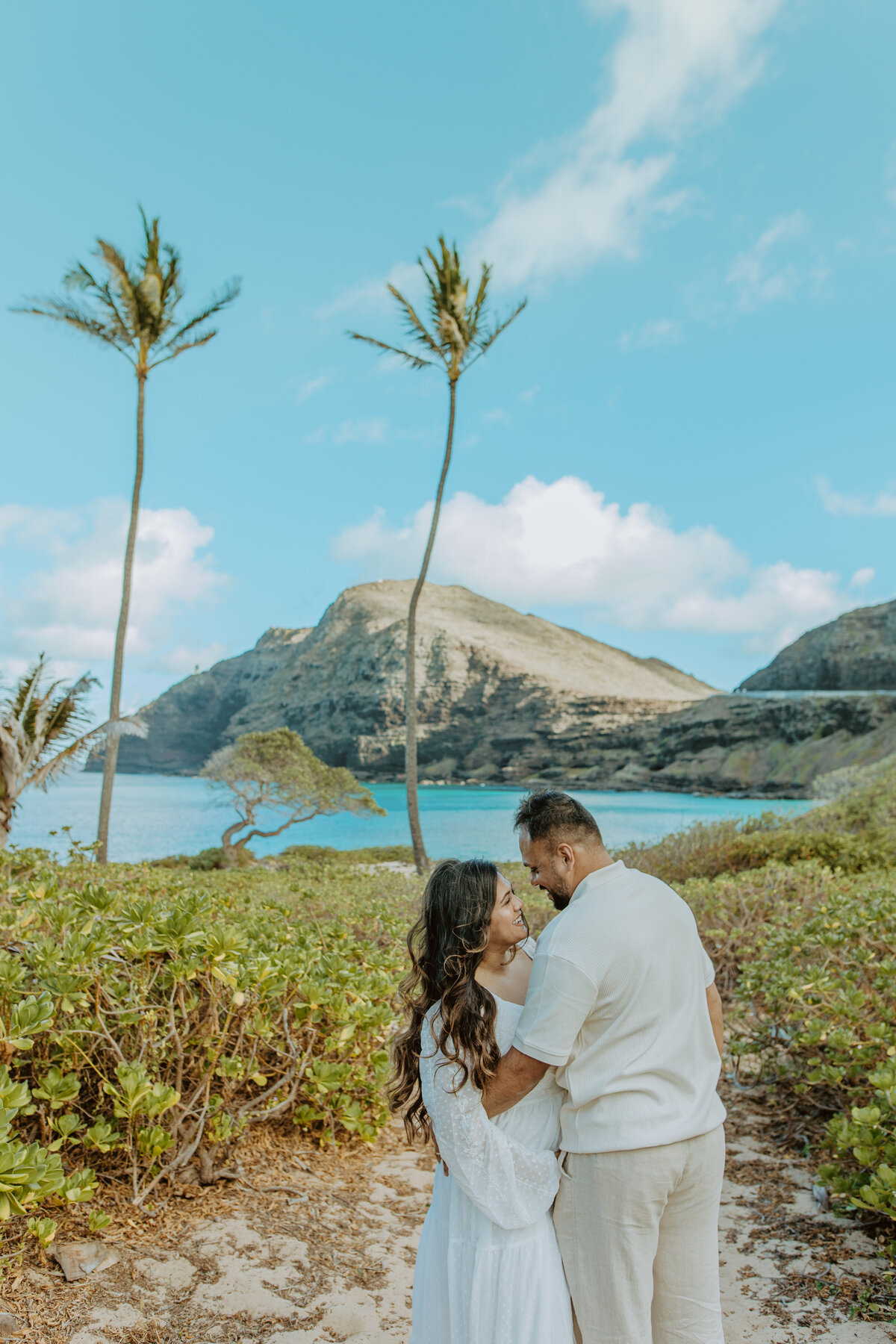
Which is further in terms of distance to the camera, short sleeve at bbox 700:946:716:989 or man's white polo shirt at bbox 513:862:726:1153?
short sleeve at bbox 700:946:716:989

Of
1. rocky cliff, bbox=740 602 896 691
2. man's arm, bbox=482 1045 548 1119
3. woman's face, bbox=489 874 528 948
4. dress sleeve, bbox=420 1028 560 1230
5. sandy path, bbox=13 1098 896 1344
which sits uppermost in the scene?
rocky cliff, bbox=740 602 896 691

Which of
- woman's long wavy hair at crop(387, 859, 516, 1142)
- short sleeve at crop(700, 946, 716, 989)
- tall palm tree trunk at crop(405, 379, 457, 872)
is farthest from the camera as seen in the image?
tall palm tree trunk at crop(405, 379, 457, 872)

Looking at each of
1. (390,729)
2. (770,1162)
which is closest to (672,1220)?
(770,1162)

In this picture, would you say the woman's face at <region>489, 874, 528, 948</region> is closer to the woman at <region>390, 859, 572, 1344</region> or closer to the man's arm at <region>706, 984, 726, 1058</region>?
the woman at <region>390, 859, 572, 1344</region>

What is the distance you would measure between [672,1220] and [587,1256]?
0.19m

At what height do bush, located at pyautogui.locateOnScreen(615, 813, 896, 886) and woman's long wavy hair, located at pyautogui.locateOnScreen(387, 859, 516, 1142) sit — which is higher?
woman's long wavy hair, located at pyautogui.locateOnScreen(387, 859, 516, 1142)

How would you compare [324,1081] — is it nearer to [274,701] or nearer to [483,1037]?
[483,1037]

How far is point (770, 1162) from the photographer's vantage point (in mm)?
3752

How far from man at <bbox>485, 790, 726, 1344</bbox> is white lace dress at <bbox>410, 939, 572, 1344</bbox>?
41 millimetres

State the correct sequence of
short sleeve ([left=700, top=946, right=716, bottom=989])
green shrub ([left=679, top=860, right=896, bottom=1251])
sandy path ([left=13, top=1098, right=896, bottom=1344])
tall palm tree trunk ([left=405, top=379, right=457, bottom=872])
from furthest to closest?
tall palm tree trunk ([left=405, top=379, right=457, bottom=872]) → green shrub ([left=679, top=860, right=896, bottom=1251]) → sandy path ([left=13, top=1098, right=896, bottom=1344]) → short sleeve ([left=700, top=946, right=716, bottom=989])

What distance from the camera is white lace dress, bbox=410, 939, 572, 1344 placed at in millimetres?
1626

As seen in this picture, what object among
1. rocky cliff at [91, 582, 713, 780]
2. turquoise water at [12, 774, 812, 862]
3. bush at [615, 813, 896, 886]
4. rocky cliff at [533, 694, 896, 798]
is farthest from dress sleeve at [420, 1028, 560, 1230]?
rocky cliff at [91, 582, 713, 780]

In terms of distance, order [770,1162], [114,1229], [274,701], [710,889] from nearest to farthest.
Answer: [114,1229] < [770,1162] < [710,889] < [274,701]

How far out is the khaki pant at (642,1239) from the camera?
1.61 meters
